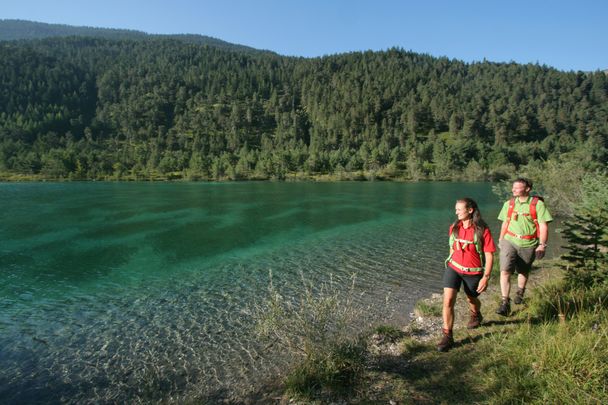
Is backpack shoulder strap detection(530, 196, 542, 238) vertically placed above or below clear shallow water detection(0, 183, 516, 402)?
above

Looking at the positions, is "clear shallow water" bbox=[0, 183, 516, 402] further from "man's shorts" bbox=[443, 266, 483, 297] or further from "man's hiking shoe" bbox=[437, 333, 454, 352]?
"man's shorts" bbox=[443, 266, 483, 297]

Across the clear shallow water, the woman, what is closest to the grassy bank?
the woman

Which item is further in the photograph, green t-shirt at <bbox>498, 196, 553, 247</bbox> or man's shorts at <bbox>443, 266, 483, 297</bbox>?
green t-shirt at <bbox>498, 196, 553, 247</bbox>

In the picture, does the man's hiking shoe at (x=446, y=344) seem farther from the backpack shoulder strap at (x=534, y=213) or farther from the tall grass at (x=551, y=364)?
the backpack shoulder strap at (x=534, y=213)

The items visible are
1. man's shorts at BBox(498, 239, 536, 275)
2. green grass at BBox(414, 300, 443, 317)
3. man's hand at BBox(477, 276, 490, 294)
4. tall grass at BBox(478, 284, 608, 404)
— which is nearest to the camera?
tall grass at BBox(478, 284, 608, 404)

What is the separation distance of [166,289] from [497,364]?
14396 millimetres

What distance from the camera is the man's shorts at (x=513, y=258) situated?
859 cm

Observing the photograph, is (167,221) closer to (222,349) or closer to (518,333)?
(222,349)

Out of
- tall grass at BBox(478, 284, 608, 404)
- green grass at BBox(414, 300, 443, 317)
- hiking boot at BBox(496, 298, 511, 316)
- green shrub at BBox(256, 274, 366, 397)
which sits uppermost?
tall grass at BBox(478, 284, 608, 404)

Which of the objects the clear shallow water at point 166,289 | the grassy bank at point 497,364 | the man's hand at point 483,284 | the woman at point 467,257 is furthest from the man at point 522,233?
the clear shallow water at point 166,289

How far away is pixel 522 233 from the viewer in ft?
27.8

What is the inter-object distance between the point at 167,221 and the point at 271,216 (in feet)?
38.9

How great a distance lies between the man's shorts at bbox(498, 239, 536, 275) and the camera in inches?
338

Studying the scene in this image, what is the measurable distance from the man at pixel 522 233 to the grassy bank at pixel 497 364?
90 centimetres
